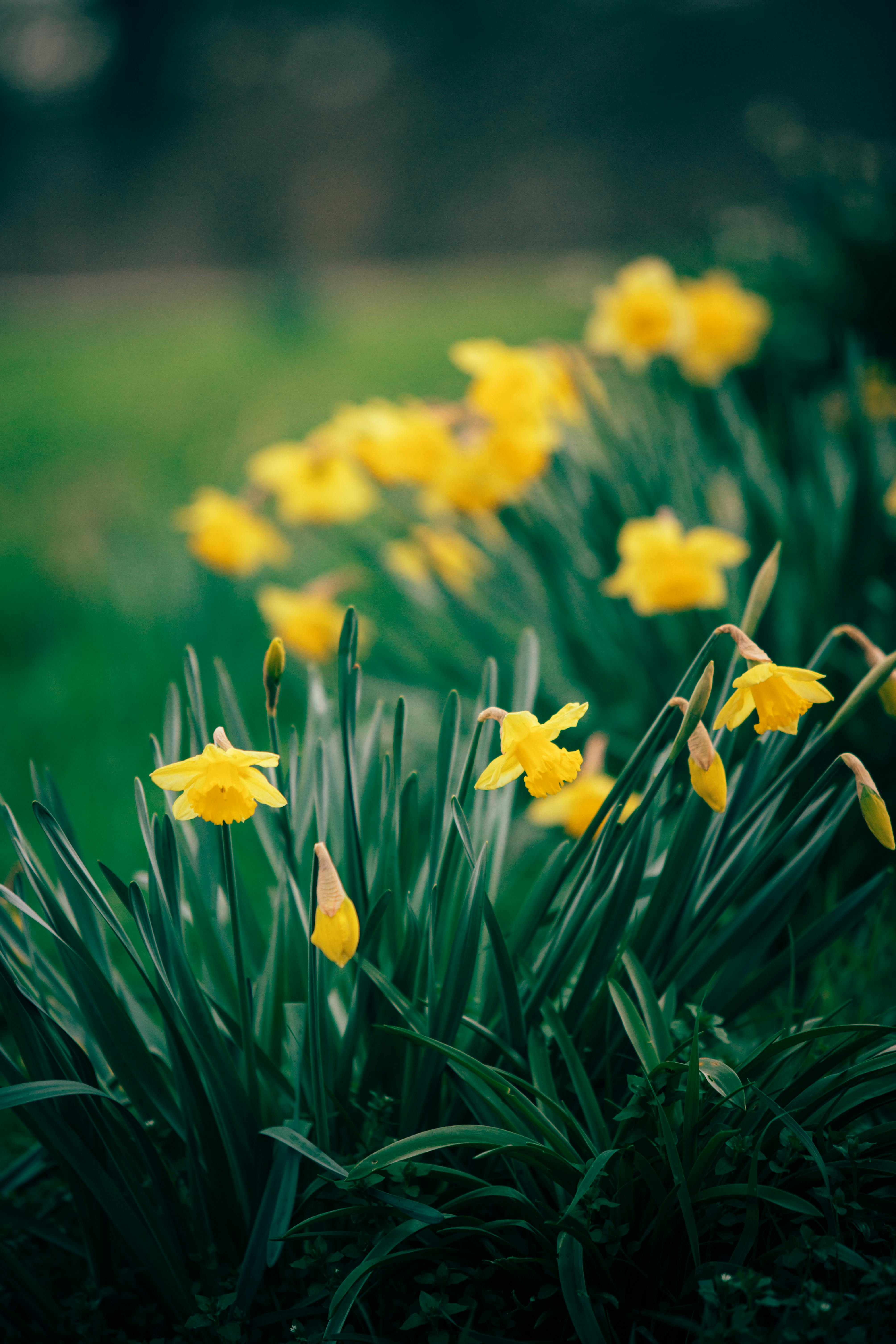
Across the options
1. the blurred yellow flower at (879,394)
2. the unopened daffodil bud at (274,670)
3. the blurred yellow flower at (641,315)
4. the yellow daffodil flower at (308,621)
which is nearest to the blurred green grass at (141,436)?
the yellow daffodil flower at (308,621)

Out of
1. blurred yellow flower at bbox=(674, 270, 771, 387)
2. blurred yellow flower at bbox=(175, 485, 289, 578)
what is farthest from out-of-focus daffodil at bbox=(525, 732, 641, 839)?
blurred yellow flower at bbox=(674, 270, 771, 387)

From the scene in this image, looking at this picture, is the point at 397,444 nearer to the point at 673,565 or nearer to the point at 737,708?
the point at 673,565

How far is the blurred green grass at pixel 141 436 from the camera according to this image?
2578 millimetres

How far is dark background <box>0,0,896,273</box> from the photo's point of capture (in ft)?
26.0

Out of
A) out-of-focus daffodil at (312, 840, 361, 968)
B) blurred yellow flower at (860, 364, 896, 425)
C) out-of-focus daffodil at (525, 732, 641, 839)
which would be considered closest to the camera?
out-of-focus daffodil at (312, 840, 361, 968)

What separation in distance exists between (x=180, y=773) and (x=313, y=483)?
4.13 feet

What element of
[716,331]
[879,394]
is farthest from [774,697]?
[879,394]

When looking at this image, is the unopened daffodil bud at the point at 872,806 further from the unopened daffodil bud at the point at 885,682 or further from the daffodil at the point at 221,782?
the daffodil at the point at 221,782

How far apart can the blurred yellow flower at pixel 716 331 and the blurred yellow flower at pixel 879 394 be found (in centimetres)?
36

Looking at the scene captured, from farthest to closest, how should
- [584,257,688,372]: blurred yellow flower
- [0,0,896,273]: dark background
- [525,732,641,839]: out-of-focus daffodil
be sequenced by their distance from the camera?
[0,0,896,273]: dark background
[584,257,688,372]: blurred yellow flower
[525,732,641,839]: out-of-focus daffodil

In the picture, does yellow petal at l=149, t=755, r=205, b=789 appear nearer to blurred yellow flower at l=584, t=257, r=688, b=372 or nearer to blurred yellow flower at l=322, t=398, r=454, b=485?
A: blurred yellow flower at l=322, t=398, r=454, b=485

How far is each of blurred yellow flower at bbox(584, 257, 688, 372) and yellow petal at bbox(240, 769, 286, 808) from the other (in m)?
1.82

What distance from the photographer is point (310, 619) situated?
1839 millimetres

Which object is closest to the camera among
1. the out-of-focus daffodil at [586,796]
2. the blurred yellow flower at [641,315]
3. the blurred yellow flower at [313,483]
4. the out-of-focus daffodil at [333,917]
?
the out-of-focus daffodil at [333,917]
